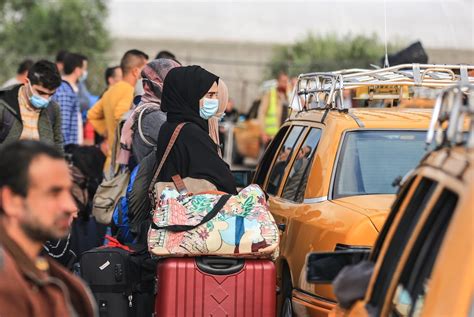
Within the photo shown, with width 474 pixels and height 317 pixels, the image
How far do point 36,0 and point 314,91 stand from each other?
32704mm

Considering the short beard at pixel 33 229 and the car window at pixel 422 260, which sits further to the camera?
the short beard at pixel 33 229

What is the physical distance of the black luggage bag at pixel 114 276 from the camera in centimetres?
851

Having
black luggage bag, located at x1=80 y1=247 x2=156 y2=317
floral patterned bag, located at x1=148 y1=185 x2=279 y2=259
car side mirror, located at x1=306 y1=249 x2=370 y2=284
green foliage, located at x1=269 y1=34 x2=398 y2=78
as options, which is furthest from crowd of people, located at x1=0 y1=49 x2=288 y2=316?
green foliage, located at x1=269 y1=34 x2=398 y2=78

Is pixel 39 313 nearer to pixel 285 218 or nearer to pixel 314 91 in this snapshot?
pixel 285 218

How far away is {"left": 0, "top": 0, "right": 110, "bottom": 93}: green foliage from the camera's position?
38219 millimetres

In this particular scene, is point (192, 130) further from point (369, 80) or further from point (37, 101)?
point (37, 101)

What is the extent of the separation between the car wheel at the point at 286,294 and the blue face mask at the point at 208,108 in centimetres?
120

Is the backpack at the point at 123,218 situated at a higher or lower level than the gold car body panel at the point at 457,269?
lower

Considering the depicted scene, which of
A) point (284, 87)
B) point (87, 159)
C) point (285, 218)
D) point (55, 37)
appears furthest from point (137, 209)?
point (55, 37)

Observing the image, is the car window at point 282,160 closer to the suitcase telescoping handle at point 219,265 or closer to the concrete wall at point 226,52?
the suitcase telescoping handle at point 219,265

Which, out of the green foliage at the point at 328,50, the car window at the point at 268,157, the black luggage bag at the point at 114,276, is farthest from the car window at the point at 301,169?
the green foliage at the point at 328,50

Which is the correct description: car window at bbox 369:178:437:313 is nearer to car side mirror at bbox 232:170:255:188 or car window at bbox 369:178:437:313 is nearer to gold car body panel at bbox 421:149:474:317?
gold car body panel at bbox 421:149:474:317

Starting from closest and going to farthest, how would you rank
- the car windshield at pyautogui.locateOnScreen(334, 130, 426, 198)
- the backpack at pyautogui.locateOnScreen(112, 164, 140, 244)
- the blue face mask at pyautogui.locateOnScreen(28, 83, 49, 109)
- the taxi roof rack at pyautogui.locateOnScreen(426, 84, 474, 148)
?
the taxi roof rack at pyautogui.locateOnScreen(426, 84, 474, 148)
the car windshield at pyautogui.locateOnScreen(334, 130, 426, 198)
the backpack at pyautogui.locateOnScreen(112, 164, 140, 244)
the blue face mask at pyautogui.locateOnScreen(28, 83, 49, 109)

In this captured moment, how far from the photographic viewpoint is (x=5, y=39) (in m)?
39.6
